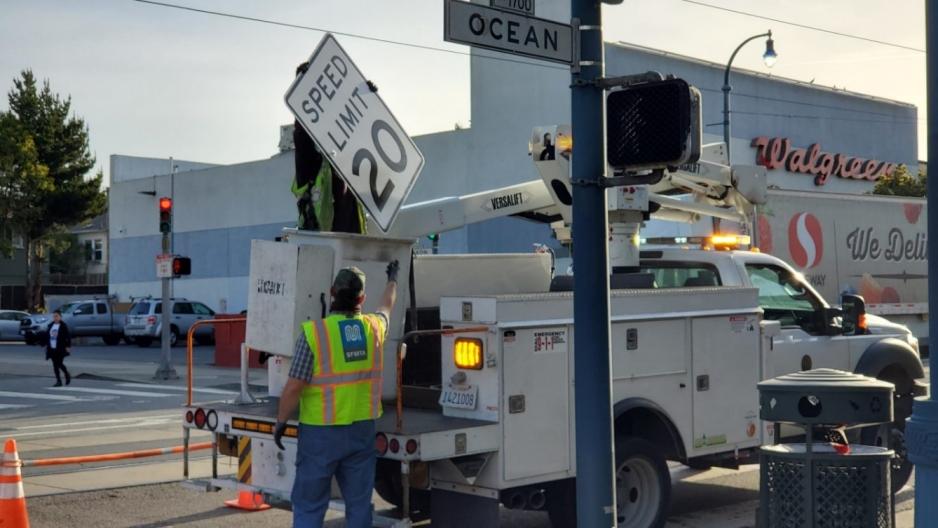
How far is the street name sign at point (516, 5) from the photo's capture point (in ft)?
19.6

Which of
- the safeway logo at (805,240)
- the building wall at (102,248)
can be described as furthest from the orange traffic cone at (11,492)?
the building wall at (102,248)

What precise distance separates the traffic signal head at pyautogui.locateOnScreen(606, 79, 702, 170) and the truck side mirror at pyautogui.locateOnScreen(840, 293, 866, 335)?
5.00 m

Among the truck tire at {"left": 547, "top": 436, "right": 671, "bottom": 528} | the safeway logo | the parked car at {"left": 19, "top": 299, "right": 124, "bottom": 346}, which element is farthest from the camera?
the parked car at {"left": 19, "top": 299, "right": 124, "bottom": 346}

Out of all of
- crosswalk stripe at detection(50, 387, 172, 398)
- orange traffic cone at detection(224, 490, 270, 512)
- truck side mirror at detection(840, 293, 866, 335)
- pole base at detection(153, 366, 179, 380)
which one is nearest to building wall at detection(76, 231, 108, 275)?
pole base at detection(153, 366, 179, 380)

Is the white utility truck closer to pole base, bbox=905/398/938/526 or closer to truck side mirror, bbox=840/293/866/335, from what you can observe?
truck side mirror, bbox=840/293/866/335

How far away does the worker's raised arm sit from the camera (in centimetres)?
721

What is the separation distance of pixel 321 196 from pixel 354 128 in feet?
2.18

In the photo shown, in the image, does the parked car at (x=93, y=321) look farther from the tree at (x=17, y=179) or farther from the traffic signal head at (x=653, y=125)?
the traffic signal head at (x=653, y=125)

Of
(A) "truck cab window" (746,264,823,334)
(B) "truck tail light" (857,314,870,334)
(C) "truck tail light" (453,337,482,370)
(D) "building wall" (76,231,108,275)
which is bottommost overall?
(C) "truck tail light" (453,337,482,370)

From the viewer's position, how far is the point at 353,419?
6.65 m

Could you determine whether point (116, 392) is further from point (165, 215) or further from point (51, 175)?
point (51, 175)

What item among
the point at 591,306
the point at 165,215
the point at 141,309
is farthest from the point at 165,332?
the point at 591,306

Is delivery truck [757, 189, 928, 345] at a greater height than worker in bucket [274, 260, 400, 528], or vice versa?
delivery truck [757, 189, 928, 345]

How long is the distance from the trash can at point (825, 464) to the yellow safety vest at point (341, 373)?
221 centimetres
